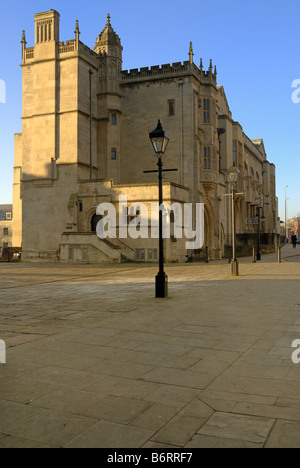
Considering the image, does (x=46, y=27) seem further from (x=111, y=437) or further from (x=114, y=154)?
(x=111, y=437)

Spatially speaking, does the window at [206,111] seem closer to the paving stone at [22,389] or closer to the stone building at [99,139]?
the stone building at [99,139]

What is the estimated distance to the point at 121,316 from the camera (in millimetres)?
7930

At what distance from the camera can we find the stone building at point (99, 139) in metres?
29.5

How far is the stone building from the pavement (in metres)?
19.2

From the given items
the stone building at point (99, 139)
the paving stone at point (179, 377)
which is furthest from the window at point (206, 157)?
the paving stone at point (179, 377)

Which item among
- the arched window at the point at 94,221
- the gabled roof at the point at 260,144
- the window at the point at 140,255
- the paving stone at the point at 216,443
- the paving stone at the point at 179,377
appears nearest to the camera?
the paving stone at the point at 216,443

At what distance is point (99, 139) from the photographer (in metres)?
33.9

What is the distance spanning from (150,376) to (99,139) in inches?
1226

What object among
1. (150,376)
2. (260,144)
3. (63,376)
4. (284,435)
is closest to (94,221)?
(63,376)

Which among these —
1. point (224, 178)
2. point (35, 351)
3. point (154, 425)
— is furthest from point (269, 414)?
point (224, 178)

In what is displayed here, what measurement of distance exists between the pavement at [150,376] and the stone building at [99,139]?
63.1 feet

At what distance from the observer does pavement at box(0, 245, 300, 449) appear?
3115 mm

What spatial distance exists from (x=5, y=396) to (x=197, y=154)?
30.3 meters

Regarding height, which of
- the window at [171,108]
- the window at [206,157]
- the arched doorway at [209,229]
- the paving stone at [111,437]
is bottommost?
the paving stone at [111,437]
